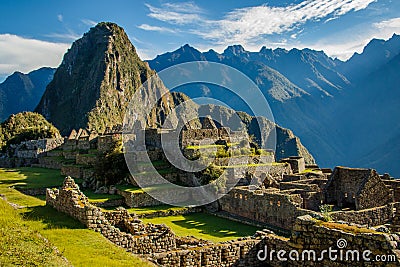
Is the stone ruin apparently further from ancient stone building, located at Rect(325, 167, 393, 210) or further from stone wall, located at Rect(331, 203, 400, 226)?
ancient stone building, located at Rect(325, 167, 393, 210)

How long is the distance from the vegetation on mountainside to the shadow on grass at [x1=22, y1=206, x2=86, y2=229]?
188ft

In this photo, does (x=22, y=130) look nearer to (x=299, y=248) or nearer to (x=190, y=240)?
(x=190, y=240)

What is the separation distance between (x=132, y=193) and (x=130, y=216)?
1234 cm

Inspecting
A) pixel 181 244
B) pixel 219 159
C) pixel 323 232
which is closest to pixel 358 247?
pixel 323 232

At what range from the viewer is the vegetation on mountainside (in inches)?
2596

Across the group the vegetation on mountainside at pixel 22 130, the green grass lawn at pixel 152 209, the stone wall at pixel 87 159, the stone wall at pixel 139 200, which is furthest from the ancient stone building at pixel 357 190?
the vegetation on mountainside at pixel 22 130

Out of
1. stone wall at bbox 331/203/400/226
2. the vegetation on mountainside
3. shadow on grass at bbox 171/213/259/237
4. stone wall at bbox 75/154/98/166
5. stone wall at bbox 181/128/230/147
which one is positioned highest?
the vegetation on mountainside

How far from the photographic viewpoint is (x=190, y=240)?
38.1 ft

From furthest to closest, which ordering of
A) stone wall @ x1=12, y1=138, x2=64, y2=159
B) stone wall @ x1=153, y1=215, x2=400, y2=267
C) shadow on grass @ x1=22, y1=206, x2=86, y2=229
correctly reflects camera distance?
stone wall @ x1=12, y1=138, x2=64, y2=159 < shadow on grass @ x1=22, y1=206, x2=86, y2=229 < stone wall @ x1=153, y1=215, x2=400, y2=267

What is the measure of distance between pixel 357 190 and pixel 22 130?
71.9 metres

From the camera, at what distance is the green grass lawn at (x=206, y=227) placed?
1711 cm

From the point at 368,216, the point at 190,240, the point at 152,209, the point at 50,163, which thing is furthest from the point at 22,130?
the point at 368,216

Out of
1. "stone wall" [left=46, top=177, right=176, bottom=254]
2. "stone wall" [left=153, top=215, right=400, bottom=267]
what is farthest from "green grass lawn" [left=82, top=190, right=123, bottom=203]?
"stone wall" [left=153, top=215, right=400, bottom=267]

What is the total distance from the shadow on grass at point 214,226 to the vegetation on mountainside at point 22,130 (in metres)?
50.8
